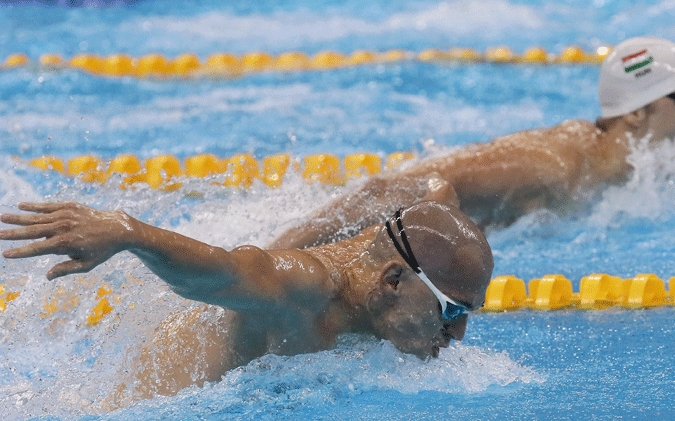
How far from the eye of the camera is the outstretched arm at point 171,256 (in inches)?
66.9

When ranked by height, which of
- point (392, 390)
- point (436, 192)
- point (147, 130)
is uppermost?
point (436, 192)

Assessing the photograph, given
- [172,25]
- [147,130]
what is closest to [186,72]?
[147,130]

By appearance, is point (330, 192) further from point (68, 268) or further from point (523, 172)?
point (68, 268)

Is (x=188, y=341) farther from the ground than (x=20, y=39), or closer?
farther from the ground

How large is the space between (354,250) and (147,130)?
4099mm

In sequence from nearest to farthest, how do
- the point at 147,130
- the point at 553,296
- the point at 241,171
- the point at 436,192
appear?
the point at 436,192, the point at 553,296, the point at 241,171, the point at 147,130

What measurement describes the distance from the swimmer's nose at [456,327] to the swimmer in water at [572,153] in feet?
4.58

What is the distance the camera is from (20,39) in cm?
842

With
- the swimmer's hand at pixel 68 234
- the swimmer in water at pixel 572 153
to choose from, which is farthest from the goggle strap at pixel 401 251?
the swimmer in water at pixel 572 153

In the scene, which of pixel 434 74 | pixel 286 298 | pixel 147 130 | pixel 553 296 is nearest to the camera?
pixel 286 298

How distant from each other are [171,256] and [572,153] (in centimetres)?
259

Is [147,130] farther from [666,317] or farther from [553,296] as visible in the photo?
[666,317]

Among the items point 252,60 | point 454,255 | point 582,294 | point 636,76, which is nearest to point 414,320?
point 454,255

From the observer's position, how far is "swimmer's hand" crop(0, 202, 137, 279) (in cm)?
168
